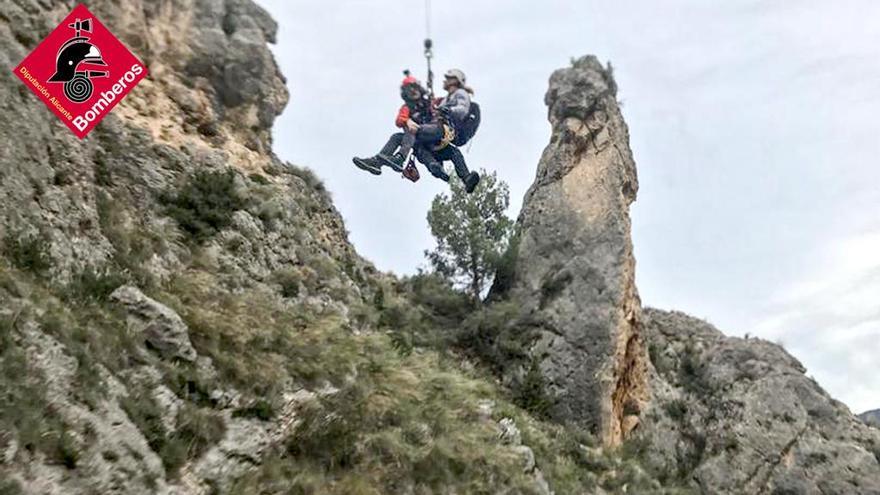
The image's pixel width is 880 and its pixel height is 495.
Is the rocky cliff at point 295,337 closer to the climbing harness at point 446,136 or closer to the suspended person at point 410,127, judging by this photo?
the suspended person at point 410,127

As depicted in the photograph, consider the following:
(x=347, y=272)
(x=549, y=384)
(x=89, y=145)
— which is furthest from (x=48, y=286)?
(x=549, y=384)

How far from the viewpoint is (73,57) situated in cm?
1596

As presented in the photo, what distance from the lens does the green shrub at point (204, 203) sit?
1819 centimetres

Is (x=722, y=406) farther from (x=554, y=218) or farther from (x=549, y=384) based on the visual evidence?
(x=554, y=218)

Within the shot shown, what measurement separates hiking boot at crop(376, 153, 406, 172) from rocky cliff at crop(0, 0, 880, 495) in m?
3.36

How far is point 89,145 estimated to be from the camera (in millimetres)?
16750

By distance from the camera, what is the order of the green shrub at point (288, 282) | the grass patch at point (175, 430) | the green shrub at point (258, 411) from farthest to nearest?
the green shrub at point (288, 282), the green shrub at point (258, 411), the grass patch at point (175, 430)

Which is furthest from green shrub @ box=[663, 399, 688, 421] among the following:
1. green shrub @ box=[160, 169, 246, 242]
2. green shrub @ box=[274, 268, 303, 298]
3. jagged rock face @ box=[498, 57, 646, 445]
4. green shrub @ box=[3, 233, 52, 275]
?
green shrub @ box=[3, 233, 52, 275]

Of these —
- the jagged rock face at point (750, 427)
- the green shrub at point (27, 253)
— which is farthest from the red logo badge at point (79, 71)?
the jagged rock face at point (750, 427)

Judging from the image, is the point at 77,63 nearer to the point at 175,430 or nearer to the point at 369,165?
the point at 369,165

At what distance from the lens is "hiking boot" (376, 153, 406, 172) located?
19.6 metres

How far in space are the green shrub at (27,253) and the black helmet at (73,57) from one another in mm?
3884

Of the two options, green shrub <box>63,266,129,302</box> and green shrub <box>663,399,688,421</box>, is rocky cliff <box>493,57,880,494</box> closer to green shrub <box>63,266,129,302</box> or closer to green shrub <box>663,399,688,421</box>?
green shrub <box>663,399,688,421</box>

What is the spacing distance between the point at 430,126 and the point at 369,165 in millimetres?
1743
